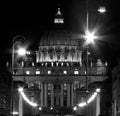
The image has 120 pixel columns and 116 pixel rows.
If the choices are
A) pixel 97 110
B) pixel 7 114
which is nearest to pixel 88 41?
pixel 7 114

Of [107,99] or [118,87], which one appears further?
[107,99]

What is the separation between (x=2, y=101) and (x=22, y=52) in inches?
1493

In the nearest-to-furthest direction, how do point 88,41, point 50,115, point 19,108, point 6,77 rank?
point 88,41
point 6,77
point 19,108
point 50,115

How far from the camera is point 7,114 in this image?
93.9m

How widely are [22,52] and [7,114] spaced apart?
37.0 metres

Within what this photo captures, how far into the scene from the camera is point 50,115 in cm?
17100

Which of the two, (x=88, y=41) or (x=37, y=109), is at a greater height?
(x=37, y=109)

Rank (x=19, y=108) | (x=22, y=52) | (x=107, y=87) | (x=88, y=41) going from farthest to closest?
1. (x=107, y=87)
2. (x=19, y=108)
3. (x=22, y=52)
4. (x=88, y=41)

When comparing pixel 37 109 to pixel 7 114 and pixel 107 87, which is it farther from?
pixel 7 114

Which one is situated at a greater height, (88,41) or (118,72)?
(118,72)

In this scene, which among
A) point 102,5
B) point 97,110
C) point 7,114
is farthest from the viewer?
point 97,110

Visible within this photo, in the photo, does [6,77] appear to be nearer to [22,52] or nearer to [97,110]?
[97,110]

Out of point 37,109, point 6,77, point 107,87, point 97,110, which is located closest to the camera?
point 6,77

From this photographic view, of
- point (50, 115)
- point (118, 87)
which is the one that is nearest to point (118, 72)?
point (118, 87)
